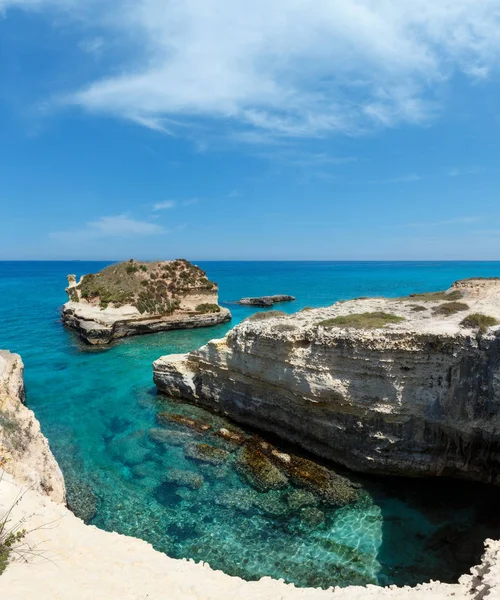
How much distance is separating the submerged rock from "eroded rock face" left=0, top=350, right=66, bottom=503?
247 inches

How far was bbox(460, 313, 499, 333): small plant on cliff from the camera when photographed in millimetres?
12641

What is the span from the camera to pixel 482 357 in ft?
40.0

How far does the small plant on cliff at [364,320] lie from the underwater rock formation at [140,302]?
25.9 m

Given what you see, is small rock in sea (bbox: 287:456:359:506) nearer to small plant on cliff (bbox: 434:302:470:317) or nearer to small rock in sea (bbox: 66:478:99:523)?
small rock in sea (bbox: 66:478:99:523)

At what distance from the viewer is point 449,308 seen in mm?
16250

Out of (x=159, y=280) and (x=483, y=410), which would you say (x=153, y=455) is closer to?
(x=483, y=410)

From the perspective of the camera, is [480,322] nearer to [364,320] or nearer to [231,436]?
[364,320]

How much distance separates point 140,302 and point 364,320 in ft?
99.9

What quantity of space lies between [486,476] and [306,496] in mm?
6300

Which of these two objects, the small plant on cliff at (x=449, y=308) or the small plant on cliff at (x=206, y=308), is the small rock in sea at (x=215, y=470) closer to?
the small plant on cliff at (x=449, y=308)

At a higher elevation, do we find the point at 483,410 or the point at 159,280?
the point at 159,280

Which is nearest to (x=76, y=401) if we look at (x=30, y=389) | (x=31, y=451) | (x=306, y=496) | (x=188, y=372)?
(x=30, y=389)

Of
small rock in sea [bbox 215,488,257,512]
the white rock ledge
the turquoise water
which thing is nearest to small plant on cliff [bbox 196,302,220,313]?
the white rock ledge

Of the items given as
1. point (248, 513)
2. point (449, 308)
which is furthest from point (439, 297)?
point (248, 513)
